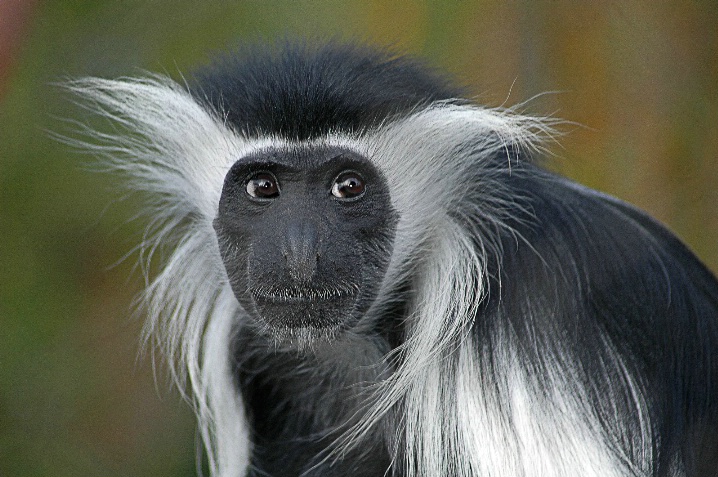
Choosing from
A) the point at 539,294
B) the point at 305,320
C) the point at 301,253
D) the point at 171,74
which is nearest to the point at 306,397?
the point at 305,320

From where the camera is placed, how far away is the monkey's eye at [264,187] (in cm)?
176

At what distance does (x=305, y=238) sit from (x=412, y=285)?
0.33m

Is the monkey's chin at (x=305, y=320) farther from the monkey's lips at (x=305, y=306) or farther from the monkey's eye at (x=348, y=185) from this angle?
the monkey's eye at (x=348, y=185)

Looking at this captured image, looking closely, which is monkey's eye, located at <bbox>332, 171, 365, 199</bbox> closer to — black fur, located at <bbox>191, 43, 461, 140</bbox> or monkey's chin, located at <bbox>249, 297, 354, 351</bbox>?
black fur, located at <bbox>191, 43, 461, 140</bbox>

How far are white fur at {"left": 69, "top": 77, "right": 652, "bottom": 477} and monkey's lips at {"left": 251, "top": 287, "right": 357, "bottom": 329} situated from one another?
0.49 ft

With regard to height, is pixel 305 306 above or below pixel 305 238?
below

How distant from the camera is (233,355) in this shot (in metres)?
2.08

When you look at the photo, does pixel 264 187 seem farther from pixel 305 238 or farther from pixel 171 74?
pixel 171 74

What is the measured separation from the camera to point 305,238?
163 cm

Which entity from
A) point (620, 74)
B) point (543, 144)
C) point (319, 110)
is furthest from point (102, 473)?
point (620, 74)

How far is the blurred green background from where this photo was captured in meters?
2.29

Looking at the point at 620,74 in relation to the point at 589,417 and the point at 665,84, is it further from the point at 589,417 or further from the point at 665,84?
the point at 589,417

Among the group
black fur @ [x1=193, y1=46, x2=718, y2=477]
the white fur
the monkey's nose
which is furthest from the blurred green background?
the monkey's nose

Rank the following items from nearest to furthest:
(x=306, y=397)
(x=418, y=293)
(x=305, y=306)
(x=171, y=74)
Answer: (x=305, y=306), (x=418, y=293), (x=306, y=397), (x=171, y=74)
